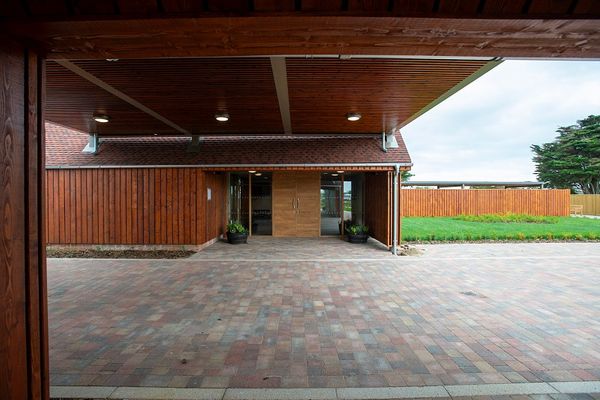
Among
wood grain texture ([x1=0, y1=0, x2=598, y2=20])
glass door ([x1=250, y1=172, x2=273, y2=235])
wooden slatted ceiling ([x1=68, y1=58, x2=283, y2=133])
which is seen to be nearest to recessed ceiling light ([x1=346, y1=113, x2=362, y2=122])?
wooden slatted ceiling ([x1=68, y1=58, x2=283, y2=133])

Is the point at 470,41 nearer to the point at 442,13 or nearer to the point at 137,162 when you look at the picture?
the point at 442,13

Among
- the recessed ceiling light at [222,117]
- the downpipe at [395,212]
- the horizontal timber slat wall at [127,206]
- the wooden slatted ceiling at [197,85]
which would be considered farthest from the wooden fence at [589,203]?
the horizontal timber slat wall at [127,206]

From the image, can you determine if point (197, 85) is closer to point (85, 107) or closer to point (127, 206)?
point (85, 107)

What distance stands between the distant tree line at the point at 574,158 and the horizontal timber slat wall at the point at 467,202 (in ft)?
59.4

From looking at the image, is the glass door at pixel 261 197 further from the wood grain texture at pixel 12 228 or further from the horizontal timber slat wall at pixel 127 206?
the wood grain texture at pixel 12 228

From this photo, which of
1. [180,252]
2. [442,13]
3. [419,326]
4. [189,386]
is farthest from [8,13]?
[180,252]

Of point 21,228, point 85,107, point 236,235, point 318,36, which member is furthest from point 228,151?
point 318,36

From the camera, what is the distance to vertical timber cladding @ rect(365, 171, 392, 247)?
912 cm

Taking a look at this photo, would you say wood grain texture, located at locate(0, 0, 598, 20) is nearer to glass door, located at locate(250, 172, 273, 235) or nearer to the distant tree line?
glass door, located at locate(250, 172, 273, 235)

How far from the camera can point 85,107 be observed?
6547mm

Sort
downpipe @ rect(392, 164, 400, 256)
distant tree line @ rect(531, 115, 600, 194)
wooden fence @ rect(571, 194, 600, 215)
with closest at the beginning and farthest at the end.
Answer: downpipe @ rect(392, 164, 400, 256)
wooden fence @ rect(571, 194, 600, 215)
distant tree line @ rect(531, 115, 600, 194)

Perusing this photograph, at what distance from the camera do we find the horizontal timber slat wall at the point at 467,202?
1992 centimetres

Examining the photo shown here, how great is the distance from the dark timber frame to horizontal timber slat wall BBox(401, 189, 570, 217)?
18.9 m

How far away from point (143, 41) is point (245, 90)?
12.2ft
